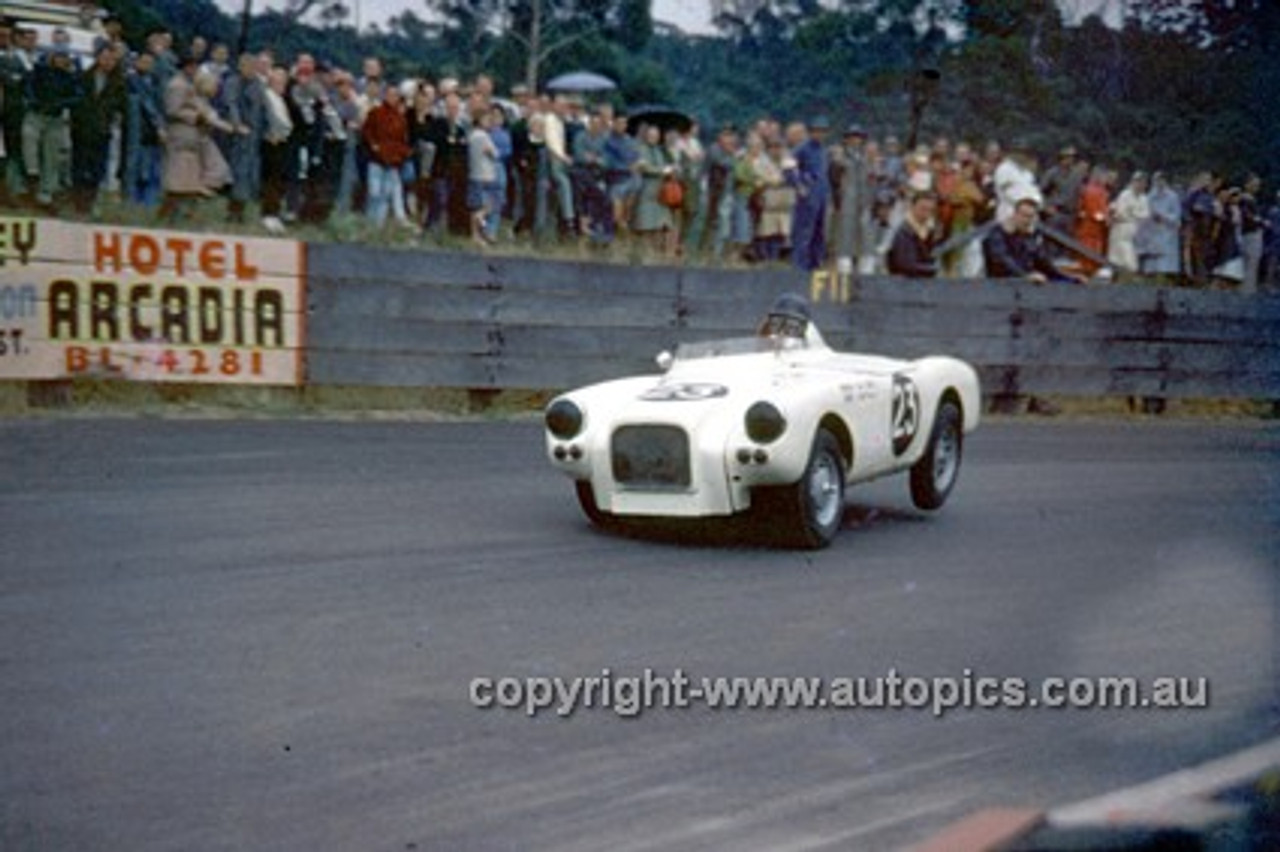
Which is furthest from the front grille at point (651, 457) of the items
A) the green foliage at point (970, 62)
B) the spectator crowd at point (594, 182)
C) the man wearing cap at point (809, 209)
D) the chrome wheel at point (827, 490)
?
the man wearing cap at point (809, 209)

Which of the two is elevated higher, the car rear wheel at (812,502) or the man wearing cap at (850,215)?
the man wearing cap at (850,215)

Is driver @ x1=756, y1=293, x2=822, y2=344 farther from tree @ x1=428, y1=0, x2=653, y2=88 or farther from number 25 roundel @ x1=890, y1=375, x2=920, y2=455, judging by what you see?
tree @ x1=428, y1=0, x2=653, y2=88

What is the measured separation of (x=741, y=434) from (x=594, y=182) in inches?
156

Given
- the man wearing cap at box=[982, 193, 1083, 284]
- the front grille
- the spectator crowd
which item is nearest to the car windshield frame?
the front grille

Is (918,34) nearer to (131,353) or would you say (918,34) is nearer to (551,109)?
(131,353)

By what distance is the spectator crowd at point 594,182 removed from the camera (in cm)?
798

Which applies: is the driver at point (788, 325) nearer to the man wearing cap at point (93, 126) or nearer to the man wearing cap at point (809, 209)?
the man wearing cap at point (93, 126)

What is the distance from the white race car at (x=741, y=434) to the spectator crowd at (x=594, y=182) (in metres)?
1.17

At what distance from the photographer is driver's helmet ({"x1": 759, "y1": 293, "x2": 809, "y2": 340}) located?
289 inches

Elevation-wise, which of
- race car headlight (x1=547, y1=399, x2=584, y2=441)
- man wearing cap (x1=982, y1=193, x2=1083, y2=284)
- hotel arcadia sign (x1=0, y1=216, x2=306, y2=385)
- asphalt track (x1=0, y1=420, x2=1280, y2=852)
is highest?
man wearing cap (x1=982, y1=193, x2=1083, y2=284)

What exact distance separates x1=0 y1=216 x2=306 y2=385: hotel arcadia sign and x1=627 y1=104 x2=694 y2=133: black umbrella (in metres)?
2.24

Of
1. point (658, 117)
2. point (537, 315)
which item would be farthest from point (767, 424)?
point (537, 315)

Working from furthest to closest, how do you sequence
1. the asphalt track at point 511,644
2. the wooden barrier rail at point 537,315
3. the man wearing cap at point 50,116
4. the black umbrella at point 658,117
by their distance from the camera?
the wooden barrier rail at point 537,315 → the man wearing cap at point 50,116 → the black umbrella at point 658,117 → the asphalt track at point 511,644

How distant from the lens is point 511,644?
4.79 m
